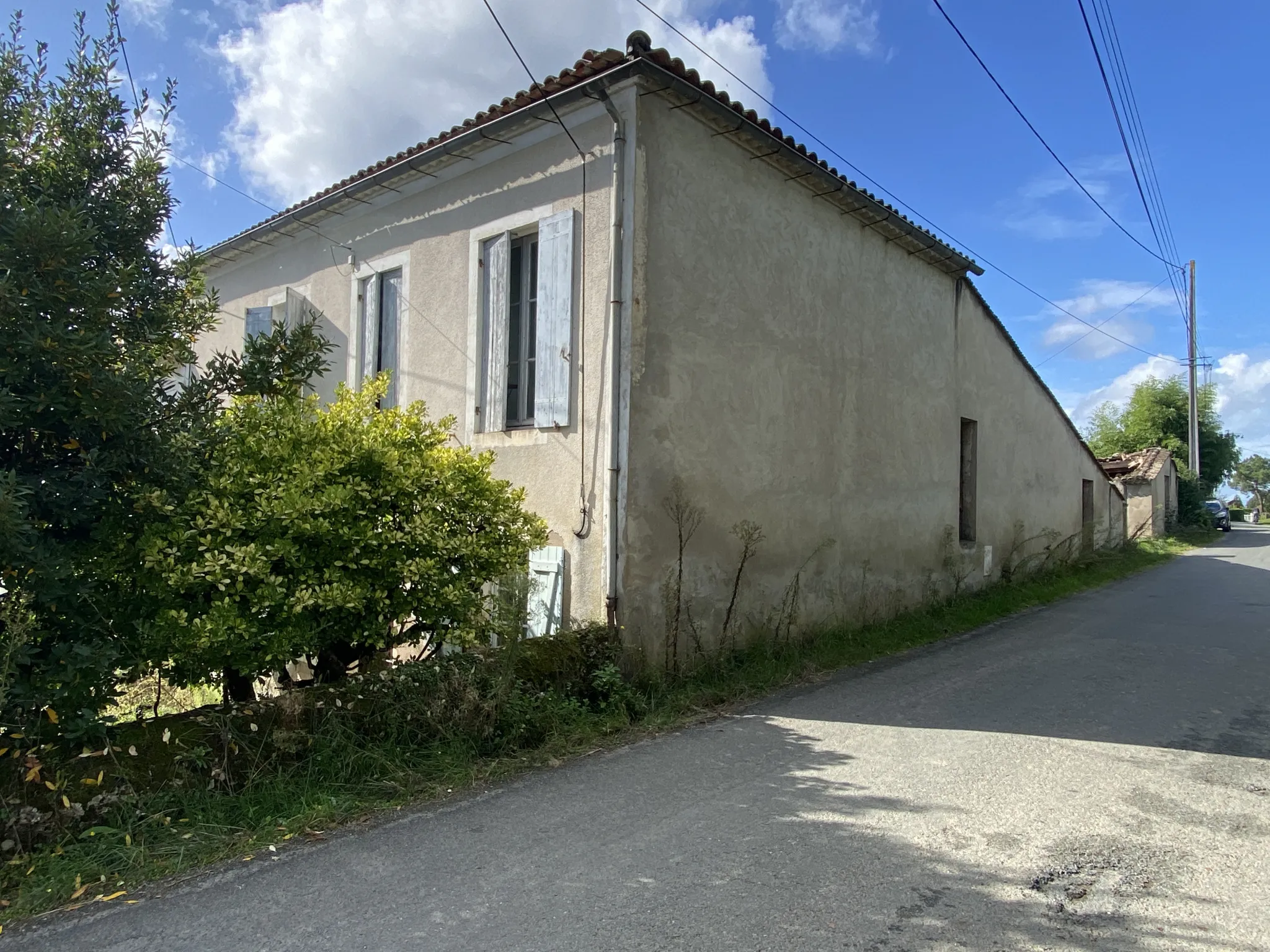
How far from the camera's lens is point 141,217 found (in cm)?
457

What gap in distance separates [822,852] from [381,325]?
7.58 m

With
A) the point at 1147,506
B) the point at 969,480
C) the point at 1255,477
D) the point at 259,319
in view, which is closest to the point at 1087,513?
the point at 969,480

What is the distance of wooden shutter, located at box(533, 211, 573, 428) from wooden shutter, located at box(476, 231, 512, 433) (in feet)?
1.75

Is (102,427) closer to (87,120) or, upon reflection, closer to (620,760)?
(87,120)

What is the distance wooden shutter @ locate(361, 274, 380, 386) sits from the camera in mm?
9297

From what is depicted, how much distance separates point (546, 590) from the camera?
23.2 ft

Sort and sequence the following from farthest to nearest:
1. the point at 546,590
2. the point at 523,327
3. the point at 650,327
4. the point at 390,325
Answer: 1. the point at 390,325
2. the point at 523,327
3. the point at 546,590
4. the point at 650,327

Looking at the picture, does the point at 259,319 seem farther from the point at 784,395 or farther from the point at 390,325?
the point at 784,395

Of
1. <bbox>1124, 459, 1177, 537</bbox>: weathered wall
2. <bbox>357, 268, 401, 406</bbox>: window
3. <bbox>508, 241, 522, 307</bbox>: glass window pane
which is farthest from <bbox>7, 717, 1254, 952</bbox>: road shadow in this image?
<bbox>1124, 459, 1177, 537</bbox>: weathered wall

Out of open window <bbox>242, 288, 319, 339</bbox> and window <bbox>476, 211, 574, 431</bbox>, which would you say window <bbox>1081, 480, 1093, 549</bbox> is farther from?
open window <bbox>242, 288, 319, 339</bbox>

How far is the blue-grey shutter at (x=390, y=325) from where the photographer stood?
359 inches

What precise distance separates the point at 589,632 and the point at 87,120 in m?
4.54

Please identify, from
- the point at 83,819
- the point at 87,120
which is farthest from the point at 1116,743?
the point at 87,120

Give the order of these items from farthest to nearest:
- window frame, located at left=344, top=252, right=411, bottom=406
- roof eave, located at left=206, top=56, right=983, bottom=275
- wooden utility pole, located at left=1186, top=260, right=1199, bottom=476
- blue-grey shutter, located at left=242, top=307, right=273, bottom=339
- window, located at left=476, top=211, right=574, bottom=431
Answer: wooden utility pole, located at left=1186, top=260, right=1199, bottom=476 → blue-grey shutter, located at left=242, top=307, right=273, bottom=339 → window frame, located at left=344, top=252, right=411, bottom=406 → window, located at left=476, top=211, right=574, bottom=431 → roof eave, located at left=206, top=56, right=983, bottom=275
